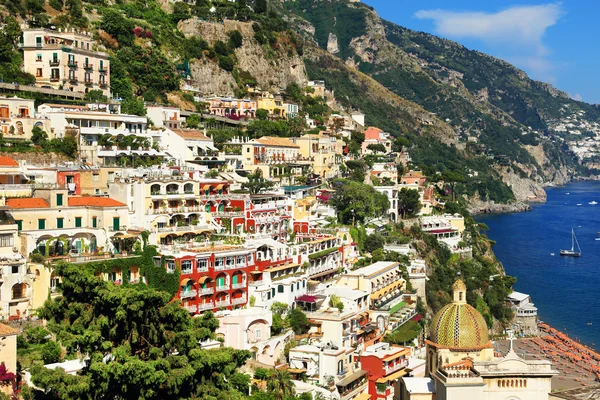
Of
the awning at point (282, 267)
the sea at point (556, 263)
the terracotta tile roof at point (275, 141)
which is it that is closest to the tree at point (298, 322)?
the awning at point (282, 267)

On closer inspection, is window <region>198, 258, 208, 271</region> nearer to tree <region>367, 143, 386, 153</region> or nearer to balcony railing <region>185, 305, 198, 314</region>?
balcony railing <region>185, 305, 198, 314</region>

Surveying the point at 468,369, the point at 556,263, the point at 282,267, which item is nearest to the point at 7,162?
the point at 282,267

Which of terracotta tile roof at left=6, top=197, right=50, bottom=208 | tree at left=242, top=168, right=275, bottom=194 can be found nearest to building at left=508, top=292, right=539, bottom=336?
tree at left=242, top=168, right=275, bottom=194

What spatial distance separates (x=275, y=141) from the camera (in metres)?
70.2

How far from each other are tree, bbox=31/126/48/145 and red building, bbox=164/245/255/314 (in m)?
15.3

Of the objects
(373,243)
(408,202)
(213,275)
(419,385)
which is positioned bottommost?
(419,385)

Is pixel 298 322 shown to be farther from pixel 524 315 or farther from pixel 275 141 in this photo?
pixel 524 315

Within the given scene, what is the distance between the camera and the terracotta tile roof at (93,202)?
40.6m

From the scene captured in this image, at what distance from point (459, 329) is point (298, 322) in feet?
35.3

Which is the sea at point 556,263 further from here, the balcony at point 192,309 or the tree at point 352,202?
the balcony at point 192,309

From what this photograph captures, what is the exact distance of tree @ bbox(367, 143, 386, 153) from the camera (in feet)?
302

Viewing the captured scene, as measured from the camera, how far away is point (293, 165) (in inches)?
2763

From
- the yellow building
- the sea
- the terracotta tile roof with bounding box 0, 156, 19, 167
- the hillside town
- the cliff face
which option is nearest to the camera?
the yellow building

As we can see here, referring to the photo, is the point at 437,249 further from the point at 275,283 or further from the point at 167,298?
the point at 167,298
